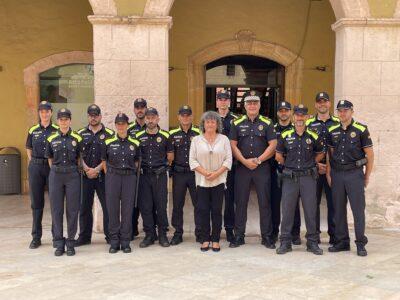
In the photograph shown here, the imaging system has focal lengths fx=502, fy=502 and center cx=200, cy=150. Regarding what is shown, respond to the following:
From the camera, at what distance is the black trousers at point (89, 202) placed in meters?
6.35

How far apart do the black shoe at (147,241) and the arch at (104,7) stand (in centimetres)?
307

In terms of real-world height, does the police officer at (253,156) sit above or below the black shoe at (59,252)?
above

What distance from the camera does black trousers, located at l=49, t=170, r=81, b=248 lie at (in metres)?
5.90

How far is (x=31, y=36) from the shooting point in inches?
402

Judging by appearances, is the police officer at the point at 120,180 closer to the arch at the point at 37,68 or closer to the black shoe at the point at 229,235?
the black shoe at the point at 229,235

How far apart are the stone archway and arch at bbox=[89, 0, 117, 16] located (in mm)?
3640

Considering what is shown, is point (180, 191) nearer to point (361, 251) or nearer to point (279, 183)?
point (279, 183)

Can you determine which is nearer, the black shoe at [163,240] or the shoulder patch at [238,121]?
the shoulder patch at [238,121]

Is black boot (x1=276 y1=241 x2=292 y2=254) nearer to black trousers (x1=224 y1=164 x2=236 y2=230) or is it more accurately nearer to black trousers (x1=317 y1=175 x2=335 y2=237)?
black trousers (x1=317 y1=175 x2=335 y2=237)

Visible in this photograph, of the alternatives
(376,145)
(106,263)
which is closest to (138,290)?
(106,263)

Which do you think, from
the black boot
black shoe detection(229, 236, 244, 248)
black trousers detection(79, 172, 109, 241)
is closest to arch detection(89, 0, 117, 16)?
black trousers detection(79, 172, 109, 241)

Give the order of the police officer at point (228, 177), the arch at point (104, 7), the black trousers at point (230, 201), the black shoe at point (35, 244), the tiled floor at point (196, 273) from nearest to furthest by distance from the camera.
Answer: the tiled floor at point (196, 273) < the black shoe at point (35, 244) < the police officer at point (228, 177) < the black trousers at point (230, 201) < the arch at point (104, 7)

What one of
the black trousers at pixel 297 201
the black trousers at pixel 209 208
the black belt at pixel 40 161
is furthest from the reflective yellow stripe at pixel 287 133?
the black belt at pixel 40 161

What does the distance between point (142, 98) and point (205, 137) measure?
139cm
